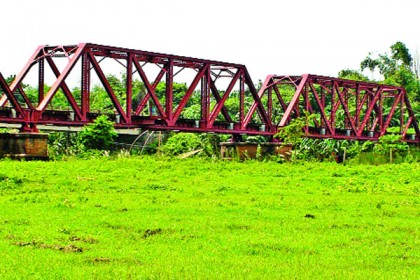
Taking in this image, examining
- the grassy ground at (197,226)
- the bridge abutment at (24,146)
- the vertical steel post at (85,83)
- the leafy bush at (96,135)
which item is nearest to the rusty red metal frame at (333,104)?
the leafy bush at (96,135)

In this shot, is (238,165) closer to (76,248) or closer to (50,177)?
(50,177)

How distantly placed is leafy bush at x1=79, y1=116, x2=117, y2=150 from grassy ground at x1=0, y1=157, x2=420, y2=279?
12.1 m

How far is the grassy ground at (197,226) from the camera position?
1156 centimetres

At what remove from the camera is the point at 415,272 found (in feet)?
37.9

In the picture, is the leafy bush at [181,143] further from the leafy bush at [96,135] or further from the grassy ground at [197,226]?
the grassy ground at [197,226]

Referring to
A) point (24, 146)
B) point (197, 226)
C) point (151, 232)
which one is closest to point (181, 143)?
point (24, 146)

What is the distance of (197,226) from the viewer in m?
15.7

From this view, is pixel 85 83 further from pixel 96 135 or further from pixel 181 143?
pixel 181 143

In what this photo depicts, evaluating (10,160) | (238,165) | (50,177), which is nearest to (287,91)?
(238,165)

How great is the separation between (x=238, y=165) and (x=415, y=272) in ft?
81.8

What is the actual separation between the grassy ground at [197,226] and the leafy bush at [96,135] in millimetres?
12113

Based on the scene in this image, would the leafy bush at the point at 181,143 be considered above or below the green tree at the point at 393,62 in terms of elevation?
below

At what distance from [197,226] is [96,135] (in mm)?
25808

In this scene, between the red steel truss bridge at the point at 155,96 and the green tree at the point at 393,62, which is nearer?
the red steel truss bridge at the point at 155,96
